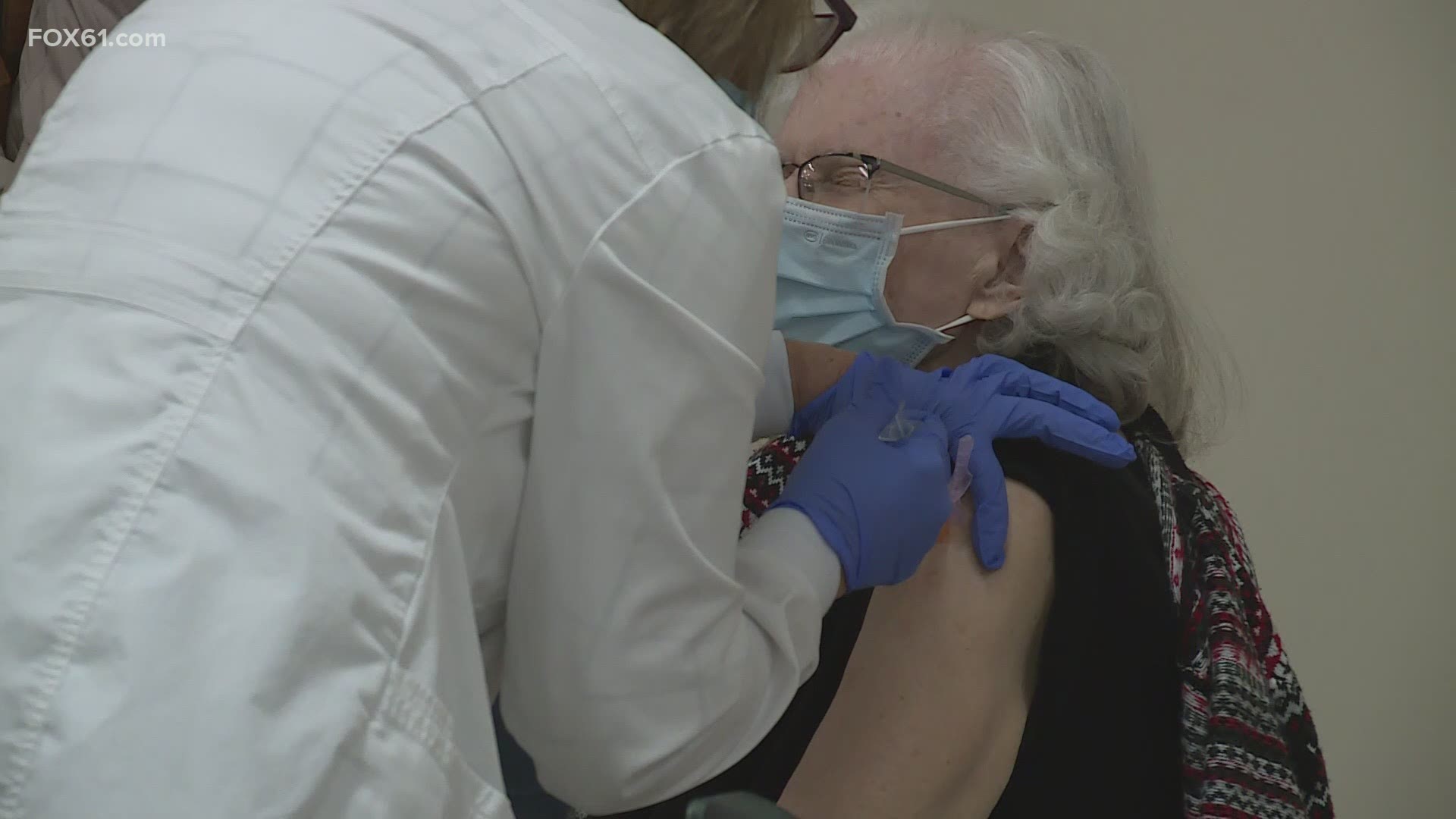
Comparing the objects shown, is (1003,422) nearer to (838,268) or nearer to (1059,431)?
(1059,431)

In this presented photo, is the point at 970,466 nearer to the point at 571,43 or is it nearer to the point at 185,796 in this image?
the point at 571,43

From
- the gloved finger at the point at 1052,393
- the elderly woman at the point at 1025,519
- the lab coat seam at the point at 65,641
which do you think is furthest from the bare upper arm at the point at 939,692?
the lab coat seam at the point at 65,641

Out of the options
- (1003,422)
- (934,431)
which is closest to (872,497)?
(934,431)

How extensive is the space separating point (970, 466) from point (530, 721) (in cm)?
60

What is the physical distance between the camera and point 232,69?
0.72m

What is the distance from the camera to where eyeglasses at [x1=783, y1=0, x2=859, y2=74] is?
105 centimetres

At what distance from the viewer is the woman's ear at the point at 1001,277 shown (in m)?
1.51

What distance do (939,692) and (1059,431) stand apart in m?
0.33

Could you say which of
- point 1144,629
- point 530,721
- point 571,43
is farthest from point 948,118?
point 530,721

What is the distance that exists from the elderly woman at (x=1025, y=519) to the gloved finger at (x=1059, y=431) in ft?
0.09

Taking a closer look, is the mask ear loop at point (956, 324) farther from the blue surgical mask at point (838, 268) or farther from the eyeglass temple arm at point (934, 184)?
the eyeglass temple arm at point (934, 184)

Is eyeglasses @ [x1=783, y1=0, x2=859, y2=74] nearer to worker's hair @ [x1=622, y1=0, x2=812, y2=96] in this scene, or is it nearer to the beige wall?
worker's hair @ [x1=622, y1=0, x2=812, y2=96]

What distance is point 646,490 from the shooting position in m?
0.80

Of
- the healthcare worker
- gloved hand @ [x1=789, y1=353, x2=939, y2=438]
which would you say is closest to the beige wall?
gloved hand @ [x1=789, y1=353, x2=939, y2=438]
